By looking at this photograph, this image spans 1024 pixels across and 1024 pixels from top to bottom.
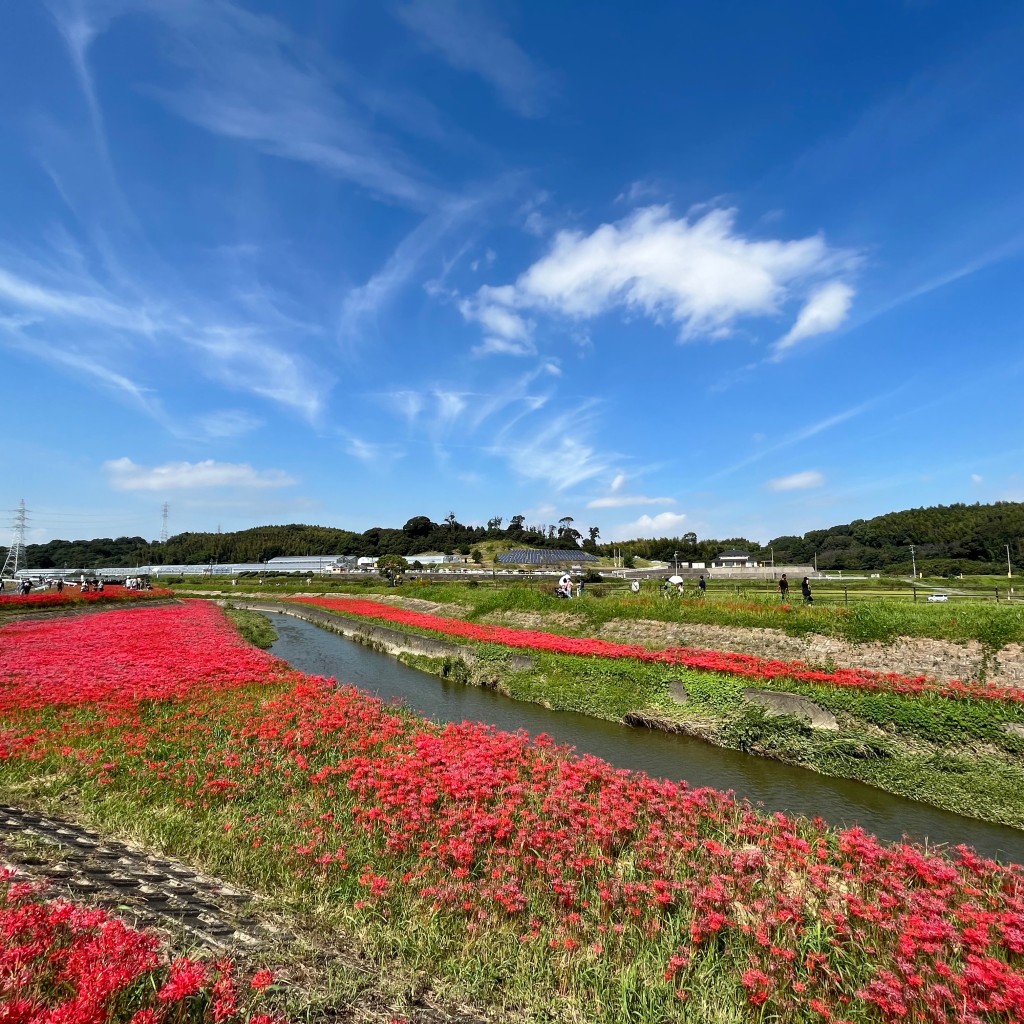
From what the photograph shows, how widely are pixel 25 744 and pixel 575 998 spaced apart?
8.95 m

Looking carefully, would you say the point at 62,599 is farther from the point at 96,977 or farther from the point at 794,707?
the point at 794,707

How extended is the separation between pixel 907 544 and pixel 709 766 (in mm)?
131306

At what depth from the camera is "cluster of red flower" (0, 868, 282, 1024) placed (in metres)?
2.85

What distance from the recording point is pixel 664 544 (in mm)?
133125

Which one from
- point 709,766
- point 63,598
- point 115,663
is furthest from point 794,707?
point 63,598

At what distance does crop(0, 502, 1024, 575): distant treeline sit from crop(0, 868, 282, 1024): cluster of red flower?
324 feet

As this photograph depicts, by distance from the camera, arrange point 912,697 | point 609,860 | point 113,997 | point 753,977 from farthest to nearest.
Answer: point 912,697, point 609,860, point 753,977, point 113,997

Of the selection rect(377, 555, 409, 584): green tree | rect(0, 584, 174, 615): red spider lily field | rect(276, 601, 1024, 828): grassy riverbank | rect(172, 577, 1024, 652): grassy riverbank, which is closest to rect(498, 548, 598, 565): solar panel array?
rect(377, 555, 409, 584): green tree

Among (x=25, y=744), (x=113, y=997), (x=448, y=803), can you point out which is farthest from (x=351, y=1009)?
(x=25, y=744)

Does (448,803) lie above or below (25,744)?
below

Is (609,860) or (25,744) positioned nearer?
(609,860)

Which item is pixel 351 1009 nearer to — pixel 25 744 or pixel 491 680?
pixel 25 744

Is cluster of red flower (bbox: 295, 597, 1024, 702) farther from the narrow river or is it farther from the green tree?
the green tree

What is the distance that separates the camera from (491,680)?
19641 millimetres
